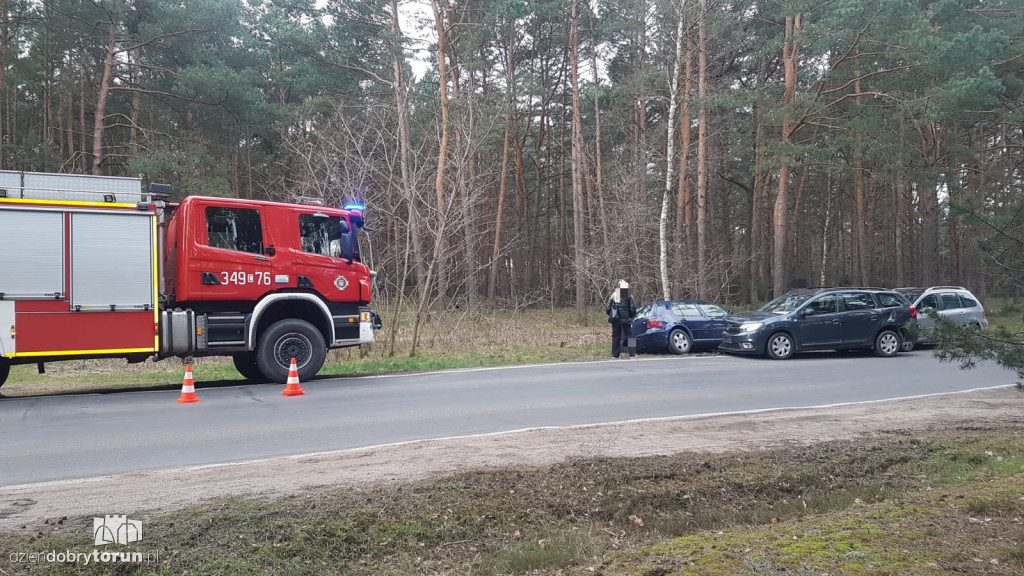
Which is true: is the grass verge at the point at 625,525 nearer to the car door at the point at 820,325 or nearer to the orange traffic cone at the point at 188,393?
the orange traffic cone at the point at 188,393

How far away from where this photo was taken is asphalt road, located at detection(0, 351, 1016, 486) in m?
7.41

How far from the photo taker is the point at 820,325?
1688 cm

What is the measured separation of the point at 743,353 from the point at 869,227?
1158 inches

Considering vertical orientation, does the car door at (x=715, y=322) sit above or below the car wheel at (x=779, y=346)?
above

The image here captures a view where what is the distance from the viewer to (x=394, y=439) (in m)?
7.88

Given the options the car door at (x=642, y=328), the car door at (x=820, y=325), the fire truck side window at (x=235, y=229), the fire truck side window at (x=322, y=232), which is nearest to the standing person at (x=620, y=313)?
the car door at (x=642, y=328)

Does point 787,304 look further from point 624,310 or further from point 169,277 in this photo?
point 169,277

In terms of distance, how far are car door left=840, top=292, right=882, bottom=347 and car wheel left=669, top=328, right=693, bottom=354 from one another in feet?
12.2

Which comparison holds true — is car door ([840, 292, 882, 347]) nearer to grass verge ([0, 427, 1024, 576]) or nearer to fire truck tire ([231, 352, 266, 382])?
grass verge ([0, 427, 1024, 576])

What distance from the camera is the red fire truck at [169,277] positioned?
34.2 feet

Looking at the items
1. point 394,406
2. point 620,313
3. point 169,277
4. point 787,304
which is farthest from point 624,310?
point 169,277

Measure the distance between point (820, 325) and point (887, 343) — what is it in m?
1.91

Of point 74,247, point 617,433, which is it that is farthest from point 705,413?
point 74,247

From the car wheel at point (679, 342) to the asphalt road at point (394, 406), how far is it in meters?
2.57
